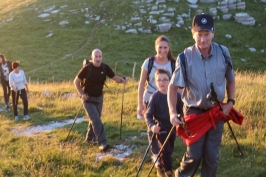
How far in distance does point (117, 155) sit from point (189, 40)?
30458mm

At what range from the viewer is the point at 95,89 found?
811 cm

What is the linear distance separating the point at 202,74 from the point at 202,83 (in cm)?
12

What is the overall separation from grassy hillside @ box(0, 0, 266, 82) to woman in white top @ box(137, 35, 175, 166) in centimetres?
2300

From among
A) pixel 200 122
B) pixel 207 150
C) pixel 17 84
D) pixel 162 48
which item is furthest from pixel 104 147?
pixel 17 84

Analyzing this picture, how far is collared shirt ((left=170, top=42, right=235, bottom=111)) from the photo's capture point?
14.8 feet

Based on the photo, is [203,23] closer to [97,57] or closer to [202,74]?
[202,74]

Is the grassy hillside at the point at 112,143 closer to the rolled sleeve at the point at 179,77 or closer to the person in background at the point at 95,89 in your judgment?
the person in background at the point at 95,89

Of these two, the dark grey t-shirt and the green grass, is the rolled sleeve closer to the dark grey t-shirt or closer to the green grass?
the green grass

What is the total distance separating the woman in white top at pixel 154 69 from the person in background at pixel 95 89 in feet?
5.63

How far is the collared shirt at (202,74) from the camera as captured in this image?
14.8 ft

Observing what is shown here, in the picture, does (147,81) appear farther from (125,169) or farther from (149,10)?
(149,10)

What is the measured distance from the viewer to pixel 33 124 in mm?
11133

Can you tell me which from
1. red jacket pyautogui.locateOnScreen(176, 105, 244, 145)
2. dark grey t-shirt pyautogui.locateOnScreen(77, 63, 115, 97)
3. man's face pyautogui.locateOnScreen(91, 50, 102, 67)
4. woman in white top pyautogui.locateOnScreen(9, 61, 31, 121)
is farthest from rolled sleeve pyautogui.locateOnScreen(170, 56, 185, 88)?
woman in white top pyautogui.locateOnScreen(9, 61, 31, 121)

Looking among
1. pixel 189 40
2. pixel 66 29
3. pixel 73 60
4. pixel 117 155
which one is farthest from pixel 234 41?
pixel 117 155
